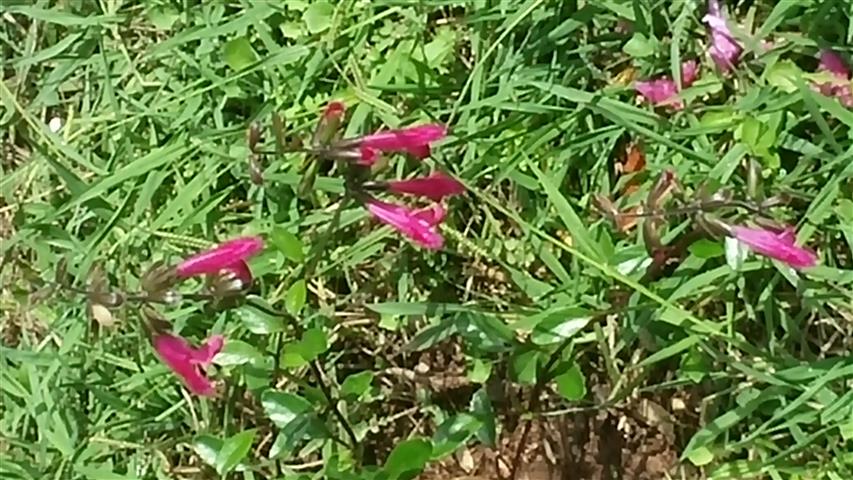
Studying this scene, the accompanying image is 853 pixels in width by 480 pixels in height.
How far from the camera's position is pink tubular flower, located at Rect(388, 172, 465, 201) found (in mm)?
1357

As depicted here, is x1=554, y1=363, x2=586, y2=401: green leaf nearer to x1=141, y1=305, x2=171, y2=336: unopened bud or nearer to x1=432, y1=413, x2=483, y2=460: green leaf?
x1=432, y1=413, x2=483, y2=460: green leaf

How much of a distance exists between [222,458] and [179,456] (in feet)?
0.75

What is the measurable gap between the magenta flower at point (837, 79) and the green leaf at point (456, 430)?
584 millimetres

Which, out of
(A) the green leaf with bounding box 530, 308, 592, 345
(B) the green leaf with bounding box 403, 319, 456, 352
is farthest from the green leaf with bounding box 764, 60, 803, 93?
(B) the green leaf with bounding box 403, 319, 456, 352

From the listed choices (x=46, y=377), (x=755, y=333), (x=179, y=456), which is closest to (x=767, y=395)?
(x=755, y=333)

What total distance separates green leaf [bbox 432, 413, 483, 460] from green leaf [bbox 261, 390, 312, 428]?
164 mm

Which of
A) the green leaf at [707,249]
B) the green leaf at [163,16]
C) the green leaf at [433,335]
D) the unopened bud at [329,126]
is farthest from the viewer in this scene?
the green leaf at [163,16]

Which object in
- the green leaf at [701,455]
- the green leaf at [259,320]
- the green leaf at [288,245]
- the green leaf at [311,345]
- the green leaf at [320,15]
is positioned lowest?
the green leaf at [701,455]

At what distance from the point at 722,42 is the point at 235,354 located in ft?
2.33

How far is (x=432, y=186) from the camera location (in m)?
1.40

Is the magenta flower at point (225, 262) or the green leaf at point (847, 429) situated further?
the green leaf at point (847, 429)

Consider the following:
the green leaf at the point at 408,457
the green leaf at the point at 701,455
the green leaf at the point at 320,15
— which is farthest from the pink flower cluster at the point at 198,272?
the green leaf at the point at 701,455

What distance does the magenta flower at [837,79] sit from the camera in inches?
58.6

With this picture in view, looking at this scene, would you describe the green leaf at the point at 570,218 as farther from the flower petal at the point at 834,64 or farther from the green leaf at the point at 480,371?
the flower petal at the point at 834,64
